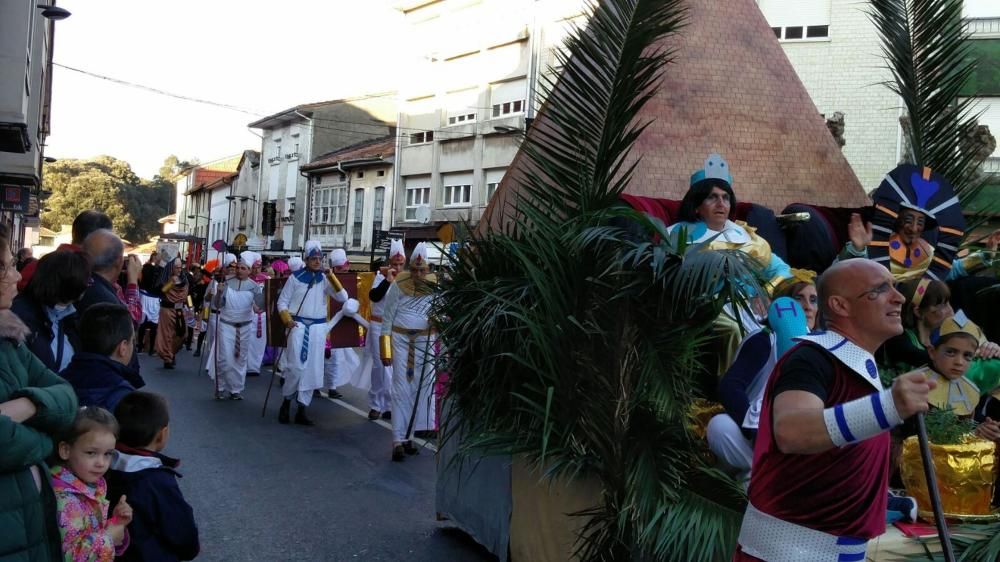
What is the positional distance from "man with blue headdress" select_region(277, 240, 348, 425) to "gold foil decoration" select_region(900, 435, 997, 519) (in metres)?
7.96

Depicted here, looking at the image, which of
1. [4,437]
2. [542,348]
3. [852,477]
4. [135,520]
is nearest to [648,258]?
[542,348]

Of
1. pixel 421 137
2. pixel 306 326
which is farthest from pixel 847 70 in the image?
pixel 421 137

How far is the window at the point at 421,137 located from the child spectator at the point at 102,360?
37.6 meters

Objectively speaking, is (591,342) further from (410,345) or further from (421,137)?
(421,137)

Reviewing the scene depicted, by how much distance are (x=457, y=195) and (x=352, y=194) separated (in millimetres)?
8396

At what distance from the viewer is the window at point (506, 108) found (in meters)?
33.1

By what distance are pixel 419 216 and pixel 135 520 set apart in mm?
34450

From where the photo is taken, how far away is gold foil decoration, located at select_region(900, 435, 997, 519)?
14.8ft

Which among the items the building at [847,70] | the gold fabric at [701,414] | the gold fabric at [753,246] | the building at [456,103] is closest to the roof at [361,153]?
the building at [456,103]

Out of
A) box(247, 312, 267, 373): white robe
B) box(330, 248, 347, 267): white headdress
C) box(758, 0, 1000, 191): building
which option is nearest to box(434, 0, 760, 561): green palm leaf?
box(330, 248, 347, 267): white headdress

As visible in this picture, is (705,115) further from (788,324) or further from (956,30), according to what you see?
(788,324)

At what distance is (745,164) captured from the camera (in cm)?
676

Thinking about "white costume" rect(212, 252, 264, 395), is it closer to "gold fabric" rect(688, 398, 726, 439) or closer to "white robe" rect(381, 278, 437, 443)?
"white robe" rect(381, 278, 437, 443)

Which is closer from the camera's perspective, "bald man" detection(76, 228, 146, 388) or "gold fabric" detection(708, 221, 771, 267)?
"bald man" detection(76, 228, 146, 388)
